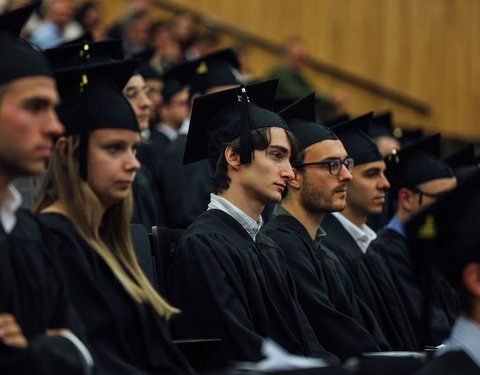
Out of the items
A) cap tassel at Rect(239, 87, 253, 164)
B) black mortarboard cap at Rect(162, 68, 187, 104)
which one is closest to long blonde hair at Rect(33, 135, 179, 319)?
cap tassel at Rect(239, 87, 253, 164)

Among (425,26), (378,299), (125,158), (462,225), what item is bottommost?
(378,299)

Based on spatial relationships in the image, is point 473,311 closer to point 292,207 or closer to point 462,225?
point 462,225

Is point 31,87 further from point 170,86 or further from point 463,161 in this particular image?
point 170,86

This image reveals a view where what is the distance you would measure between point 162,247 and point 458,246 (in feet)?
5.84

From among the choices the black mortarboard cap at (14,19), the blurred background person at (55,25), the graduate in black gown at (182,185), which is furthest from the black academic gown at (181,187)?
the black mortarboard cap at (14,19)

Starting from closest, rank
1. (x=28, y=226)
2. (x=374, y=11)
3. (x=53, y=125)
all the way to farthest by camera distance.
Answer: (x=53, y=125)
(x=28, y=226)
(x=374, y=11)

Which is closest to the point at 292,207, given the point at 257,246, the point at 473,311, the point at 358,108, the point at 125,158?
the point at 257,246

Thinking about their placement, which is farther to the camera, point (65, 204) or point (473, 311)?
point (65, 204)

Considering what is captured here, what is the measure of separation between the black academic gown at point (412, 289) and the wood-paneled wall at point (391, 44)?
7.43 meters

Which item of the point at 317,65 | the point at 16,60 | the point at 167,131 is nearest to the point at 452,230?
the point at 16,60

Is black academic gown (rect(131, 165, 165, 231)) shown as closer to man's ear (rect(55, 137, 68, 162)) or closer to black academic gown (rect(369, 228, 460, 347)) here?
black academic gown (rect(369, 228, 460, 347))

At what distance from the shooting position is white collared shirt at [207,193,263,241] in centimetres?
437

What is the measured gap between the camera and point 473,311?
2.81m

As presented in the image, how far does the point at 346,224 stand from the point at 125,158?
2598 mm
